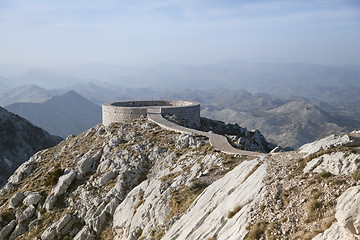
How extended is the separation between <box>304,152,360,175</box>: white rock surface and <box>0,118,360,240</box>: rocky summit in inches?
2.1

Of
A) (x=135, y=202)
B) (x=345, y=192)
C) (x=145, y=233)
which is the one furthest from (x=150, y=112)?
(x=345, y=192)

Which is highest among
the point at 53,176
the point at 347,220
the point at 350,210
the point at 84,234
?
the point at 350,210

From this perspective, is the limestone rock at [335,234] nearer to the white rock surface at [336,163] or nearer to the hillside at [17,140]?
the white rock surface at [336,163]

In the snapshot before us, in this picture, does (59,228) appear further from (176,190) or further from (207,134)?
(207,134)

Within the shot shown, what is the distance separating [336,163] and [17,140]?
12147 centimetres

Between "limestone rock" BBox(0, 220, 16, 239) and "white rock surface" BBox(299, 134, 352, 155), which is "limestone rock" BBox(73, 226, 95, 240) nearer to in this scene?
"limestone rock" BBox(0, 220, 16, 239)

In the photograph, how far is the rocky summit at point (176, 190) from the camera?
15.8 meters

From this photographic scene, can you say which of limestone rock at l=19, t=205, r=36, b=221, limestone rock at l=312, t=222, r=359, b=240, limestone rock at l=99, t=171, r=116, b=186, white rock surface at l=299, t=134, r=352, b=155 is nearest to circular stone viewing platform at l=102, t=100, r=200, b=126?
limestone rock at l=99, t=171, r=116, b=186

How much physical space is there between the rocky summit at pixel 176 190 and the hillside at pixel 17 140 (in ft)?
237

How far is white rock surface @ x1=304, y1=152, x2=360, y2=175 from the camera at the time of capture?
1688cm

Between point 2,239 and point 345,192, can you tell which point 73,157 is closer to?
point 2,239

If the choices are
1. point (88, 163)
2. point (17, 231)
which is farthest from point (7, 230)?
point (88, 163)

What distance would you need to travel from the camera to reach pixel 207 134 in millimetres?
39750

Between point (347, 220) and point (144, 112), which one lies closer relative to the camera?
point (347, 220)
